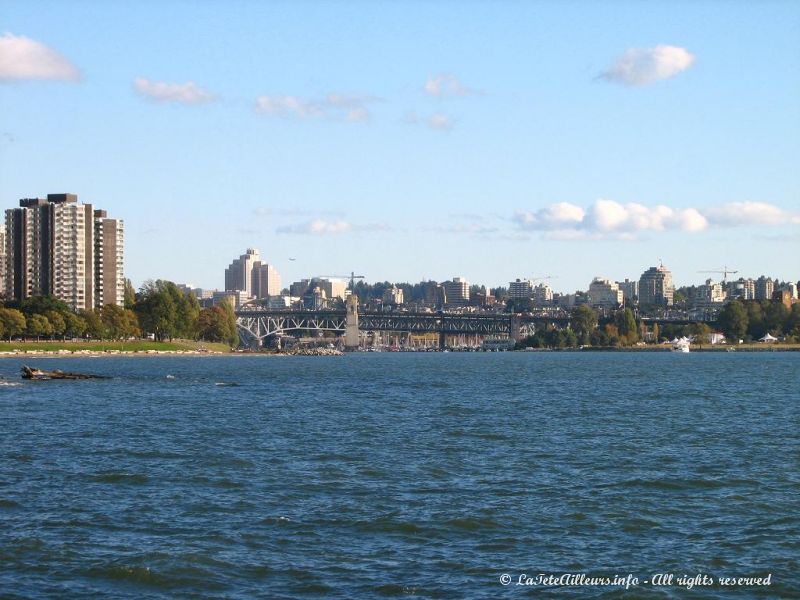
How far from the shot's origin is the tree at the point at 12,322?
7598 inches

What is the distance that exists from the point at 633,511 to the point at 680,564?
21.6ft

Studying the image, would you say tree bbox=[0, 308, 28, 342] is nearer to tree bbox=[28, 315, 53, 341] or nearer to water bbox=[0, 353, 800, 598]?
tree bbox=[28, 315, 53, 341]

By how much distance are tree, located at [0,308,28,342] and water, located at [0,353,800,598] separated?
421 ft

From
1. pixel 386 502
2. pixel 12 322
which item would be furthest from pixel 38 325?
pixel 386 502

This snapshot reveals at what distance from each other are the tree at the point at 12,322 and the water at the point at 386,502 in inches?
5048

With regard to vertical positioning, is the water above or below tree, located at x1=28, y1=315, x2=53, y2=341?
below

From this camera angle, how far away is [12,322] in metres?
193

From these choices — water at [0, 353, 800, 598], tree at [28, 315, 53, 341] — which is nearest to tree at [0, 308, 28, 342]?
tree at [28, 315, 53, 341]

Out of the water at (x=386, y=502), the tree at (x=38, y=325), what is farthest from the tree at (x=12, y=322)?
the water at (x=386, y=502)

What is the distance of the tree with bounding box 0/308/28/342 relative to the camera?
633ft

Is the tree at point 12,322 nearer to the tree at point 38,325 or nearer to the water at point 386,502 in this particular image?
the tree at point 38,325

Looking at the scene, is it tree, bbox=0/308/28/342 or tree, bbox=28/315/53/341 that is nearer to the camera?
tree, bbox=0/308/28/342

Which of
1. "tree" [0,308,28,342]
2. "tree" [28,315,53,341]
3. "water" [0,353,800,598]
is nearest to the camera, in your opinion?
"water" [0,353,800,598]

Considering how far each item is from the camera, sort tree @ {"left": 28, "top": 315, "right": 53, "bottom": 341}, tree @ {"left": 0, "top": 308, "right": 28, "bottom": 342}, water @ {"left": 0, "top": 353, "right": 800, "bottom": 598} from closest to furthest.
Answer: water @ {"left": 0, "top": 353, "right": 800, "bottom": 598}, tree @ {"left": 0, "top": 308, "right": 28, "bottom": 342}, tree @ {"left": 28, "top": 315, "right": 53, "bottom": 341}
